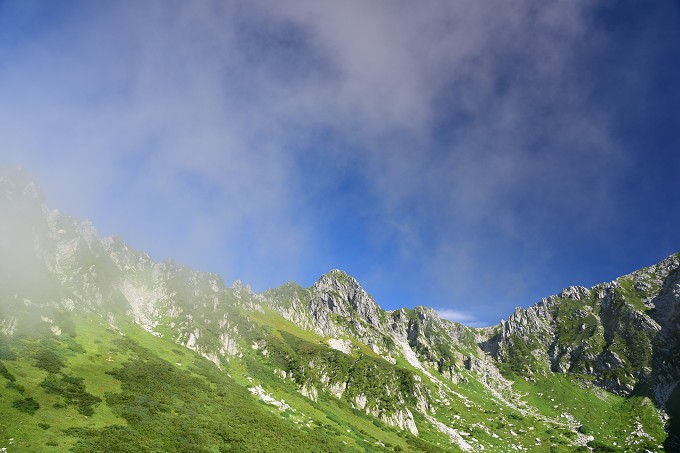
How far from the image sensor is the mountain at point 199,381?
5319cm

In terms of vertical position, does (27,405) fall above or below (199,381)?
below

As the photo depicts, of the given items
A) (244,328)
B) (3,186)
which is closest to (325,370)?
(244,328)

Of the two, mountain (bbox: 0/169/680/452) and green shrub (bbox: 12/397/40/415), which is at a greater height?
mountain (bbox: 0/169/680/452)

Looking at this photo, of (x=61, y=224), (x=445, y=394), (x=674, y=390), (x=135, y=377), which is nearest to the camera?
(x=135, y=377)

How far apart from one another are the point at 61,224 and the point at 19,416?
90.7 m

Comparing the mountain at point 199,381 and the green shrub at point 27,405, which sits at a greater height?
the mountain at point 199,381

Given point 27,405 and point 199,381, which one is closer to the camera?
point 27,405

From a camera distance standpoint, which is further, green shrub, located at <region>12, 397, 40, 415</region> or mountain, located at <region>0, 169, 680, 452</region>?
mountain, located at <region>0, 169, 680, 452</region>

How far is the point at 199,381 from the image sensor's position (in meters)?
79.5

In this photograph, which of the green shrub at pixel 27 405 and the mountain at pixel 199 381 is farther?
the mountain at pixel 199 381

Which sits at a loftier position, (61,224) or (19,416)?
(61,224)

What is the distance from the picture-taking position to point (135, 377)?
6750cm

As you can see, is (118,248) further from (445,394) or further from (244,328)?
(445,394)

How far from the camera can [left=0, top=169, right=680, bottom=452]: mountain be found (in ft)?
174
